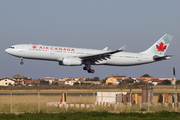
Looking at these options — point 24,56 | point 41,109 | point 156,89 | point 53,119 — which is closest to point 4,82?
point 24,56

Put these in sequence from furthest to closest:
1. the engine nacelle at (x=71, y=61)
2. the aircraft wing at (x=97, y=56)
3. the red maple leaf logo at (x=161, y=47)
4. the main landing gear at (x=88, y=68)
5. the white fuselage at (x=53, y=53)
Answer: the red maple leaf logo at (x=161, y=47)
the main landing gear at (x=88, y=68)
the aircraft wing at (x=97, y=56)
the engine nacelle at (x=71, y=61)
the white fuselage at (x=53, y=53)

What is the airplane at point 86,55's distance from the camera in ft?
138

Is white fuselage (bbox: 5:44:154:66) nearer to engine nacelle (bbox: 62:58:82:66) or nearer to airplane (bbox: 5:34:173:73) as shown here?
airplane (bbox: 5:34:173:73)

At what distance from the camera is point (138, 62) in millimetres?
49969

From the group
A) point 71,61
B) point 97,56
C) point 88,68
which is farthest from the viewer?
point 88,68

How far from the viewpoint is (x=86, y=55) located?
44.8 m

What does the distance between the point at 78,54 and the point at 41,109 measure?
22.2 meters

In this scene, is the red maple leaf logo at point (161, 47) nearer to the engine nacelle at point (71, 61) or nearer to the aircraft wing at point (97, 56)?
the aircraft wing at point (97, 56)

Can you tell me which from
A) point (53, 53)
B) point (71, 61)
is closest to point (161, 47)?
point (71, 61)

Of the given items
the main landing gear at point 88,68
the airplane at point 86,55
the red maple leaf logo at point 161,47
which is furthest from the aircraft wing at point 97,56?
the red maple leaf logo at point 161,47

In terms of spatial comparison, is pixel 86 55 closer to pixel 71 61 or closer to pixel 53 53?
pixel 71 61

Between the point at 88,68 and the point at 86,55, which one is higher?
the point at 86,55

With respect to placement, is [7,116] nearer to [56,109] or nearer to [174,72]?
[56,109]

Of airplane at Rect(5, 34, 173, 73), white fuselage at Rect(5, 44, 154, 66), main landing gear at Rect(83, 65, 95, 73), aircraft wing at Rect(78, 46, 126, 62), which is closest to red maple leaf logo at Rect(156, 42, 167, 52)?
airplane at Rect(5, 34, 173, 73)
